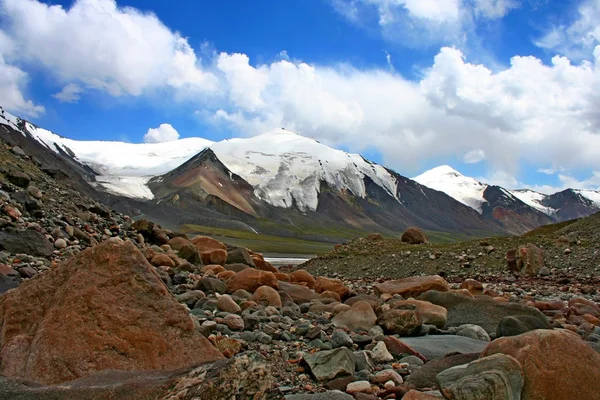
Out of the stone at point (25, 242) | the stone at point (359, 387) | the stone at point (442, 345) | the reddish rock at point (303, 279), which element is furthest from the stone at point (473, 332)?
the stone at point (25, 242)

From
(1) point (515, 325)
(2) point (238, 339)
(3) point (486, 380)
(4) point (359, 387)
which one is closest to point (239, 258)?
(2) point (238, 339)

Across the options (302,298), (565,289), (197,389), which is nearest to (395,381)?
(197,389)

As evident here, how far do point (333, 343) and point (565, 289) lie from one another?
1923cm

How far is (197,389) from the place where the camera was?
163 inches

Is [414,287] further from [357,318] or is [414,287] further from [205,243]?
[205,243]

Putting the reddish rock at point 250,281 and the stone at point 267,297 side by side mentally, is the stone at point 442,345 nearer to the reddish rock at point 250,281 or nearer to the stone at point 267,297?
the stone at point 267,297

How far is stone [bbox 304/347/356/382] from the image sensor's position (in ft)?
21.2

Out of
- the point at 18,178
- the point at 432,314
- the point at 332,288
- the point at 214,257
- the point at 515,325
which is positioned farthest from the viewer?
the point at 214,257

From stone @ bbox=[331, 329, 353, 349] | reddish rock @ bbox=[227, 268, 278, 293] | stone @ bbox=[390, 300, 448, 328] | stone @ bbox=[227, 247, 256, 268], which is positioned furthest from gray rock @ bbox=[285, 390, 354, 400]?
stone @ bbox=[227, 247, 256, 268]

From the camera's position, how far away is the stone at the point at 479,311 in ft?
36.7

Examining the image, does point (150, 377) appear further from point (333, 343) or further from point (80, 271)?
point (333, 343)

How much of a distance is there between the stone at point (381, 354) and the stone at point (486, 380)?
195 cm

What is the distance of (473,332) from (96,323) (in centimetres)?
733

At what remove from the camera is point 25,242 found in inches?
525
